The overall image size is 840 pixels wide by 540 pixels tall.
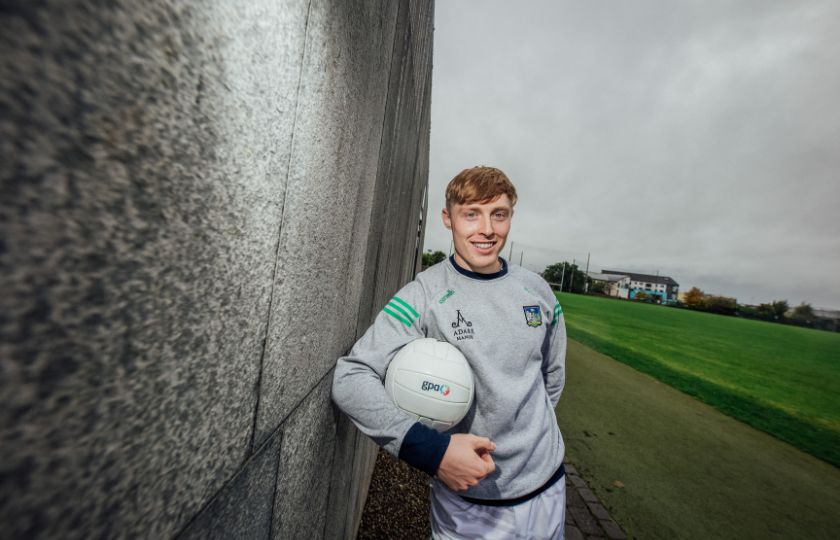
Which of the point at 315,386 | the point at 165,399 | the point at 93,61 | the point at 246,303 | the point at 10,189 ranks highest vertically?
the point at 93,61

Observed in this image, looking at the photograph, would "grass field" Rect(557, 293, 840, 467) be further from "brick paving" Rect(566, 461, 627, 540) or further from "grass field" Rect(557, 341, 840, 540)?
"brick paving" Rect(566, 461, 627, 540)

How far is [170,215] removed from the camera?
49 centimetres

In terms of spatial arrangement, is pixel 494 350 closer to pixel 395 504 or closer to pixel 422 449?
pixel 422 449

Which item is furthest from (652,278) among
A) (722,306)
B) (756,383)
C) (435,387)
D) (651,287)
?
(435,387)

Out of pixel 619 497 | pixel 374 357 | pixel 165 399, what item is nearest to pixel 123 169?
pixel 165 399

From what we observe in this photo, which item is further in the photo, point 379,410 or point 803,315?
point 803,315

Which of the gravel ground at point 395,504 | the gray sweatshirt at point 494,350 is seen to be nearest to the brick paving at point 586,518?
the gravel ground at point 395,504

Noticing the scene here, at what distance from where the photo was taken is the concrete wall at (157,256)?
1.05 feet

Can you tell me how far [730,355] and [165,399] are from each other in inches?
1003

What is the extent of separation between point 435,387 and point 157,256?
1.32 meters

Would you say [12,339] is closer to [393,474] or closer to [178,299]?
[178,299]

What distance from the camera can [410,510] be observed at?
354cm

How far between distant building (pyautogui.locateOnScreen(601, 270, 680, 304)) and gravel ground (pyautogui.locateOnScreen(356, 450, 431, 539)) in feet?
350

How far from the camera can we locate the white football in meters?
1.57
